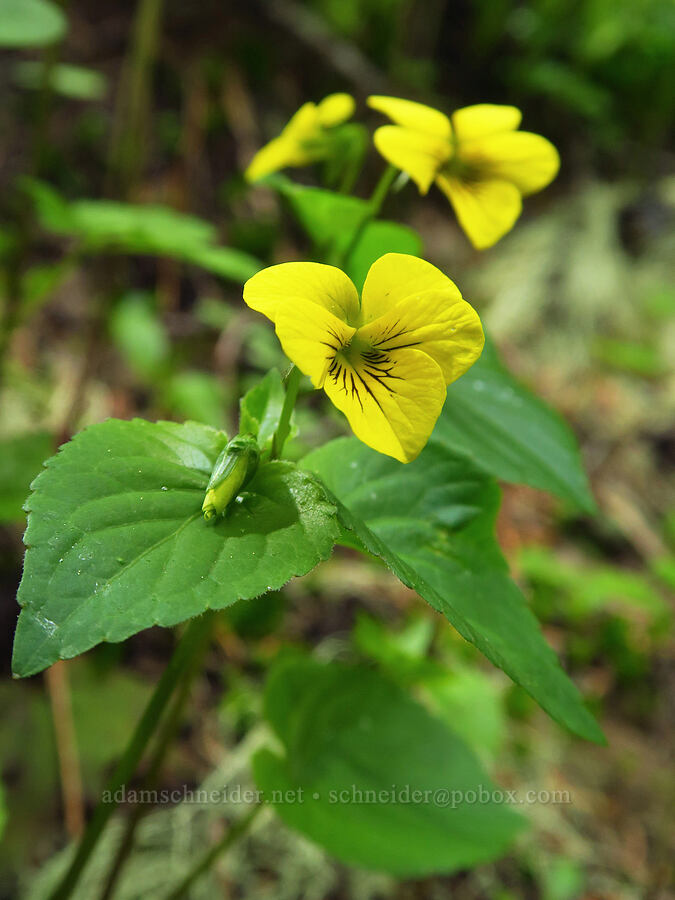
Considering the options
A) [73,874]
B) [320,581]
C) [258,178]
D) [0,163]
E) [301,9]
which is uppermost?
[258,178]

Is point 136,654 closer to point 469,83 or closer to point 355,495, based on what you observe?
point 355,495

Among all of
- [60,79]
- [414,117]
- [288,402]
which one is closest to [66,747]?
[288,402]

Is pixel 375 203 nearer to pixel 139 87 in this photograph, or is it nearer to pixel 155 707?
pixel 155 707

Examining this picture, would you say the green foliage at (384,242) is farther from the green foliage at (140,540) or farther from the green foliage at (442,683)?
the green foliage at (442,683)

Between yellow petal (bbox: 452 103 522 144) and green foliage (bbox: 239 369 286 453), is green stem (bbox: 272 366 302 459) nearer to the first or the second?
green foliage (bbox: 239 369 286 453)

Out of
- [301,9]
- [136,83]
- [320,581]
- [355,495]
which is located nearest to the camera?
[355,495]

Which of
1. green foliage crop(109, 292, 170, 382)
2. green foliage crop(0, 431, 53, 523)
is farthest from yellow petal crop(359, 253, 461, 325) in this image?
green foliage crop(109, 292, 170, 382)

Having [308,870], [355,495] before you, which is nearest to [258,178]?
[355,495]
